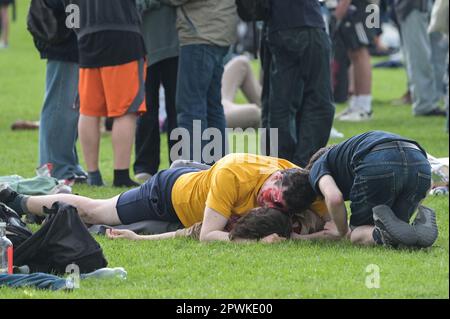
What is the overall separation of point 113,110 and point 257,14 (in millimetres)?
1265

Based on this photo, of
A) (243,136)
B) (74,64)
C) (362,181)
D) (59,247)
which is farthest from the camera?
(243,136)

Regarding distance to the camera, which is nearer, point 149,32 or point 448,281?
point 448,281

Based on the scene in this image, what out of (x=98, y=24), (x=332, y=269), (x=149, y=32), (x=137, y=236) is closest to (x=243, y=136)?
(x=149, y=32)

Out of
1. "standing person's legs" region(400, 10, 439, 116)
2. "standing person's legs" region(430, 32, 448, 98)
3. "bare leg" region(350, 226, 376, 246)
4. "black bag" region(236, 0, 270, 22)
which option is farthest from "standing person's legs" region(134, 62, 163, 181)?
"standing person's legs" region(430, 32, 448, 98)

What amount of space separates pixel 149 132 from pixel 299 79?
1283 millimetres

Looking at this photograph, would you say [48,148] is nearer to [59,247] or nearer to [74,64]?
[74,64]

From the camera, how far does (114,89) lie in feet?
28.0

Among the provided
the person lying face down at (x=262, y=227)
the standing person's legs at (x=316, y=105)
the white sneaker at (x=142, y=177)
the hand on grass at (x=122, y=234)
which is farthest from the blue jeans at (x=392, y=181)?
the white sneaker at (x=142, y=177)

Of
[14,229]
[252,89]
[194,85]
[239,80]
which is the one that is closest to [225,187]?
[14,229]

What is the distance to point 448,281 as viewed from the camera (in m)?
5.54

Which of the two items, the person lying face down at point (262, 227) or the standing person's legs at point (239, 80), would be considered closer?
the person lying face down at point (262, 227)

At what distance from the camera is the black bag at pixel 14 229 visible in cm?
612

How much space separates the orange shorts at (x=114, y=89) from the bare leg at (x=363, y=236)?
2524 millimetres

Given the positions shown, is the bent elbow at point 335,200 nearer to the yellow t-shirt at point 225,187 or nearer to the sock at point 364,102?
the yellow t-shirt at point 225,187
